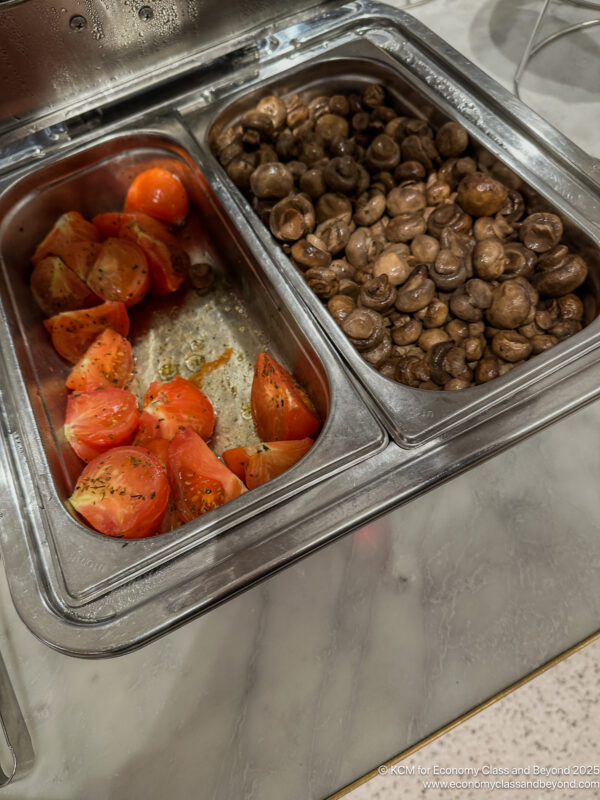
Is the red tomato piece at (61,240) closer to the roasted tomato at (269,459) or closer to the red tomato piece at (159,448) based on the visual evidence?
the red tomato piece at (159,448)

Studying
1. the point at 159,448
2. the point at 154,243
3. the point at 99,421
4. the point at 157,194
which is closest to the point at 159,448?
the point at 159,448

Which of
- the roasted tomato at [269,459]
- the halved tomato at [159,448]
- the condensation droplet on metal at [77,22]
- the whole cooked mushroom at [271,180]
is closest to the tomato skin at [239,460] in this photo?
the roasted tomato at [269,459]

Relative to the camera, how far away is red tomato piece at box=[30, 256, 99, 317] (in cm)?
123

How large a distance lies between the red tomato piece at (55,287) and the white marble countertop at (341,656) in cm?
67

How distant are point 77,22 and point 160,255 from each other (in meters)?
0.53

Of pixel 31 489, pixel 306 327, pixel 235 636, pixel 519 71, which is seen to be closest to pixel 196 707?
pixel 235 636

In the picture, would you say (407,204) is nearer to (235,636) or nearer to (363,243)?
(363,243)

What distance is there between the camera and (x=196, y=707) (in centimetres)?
72

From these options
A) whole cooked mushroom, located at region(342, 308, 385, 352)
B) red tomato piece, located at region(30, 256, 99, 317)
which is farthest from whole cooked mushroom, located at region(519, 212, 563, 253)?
red tomato piece, located at region(30, 256, 99, 317)

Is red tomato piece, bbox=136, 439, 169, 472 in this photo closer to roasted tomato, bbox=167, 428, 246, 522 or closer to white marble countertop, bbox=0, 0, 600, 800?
roasted tomato, bbox=167, 428, 246, 522

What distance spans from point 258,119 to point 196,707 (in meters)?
1.22

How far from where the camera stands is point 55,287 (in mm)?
1235

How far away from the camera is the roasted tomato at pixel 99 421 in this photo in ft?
3.44

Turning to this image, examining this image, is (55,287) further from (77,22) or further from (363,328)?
(363,328)
